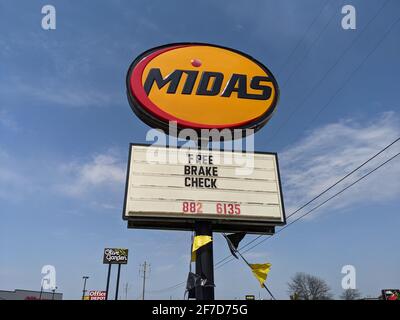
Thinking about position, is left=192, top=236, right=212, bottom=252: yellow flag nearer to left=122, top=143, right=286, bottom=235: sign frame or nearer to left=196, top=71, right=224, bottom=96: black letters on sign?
left=122, top=143, right=286, bottom=235: sign frame

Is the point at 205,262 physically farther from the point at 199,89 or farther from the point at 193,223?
the point at 199,89

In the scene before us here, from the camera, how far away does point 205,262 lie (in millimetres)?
7559

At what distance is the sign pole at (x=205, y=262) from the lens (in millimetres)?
7281

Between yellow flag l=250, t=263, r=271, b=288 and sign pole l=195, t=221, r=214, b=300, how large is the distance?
945 millimetres

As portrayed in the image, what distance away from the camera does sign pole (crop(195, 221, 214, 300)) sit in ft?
23.9

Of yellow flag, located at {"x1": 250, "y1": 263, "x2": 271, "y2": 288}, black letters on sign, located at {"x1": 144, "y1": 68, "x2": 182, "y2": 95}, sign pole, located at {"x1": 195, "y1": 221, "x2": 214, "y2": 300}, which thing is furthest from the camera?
black letters on sign, located at {"x1": 144, "y1": 68, "x2": 182, "y2": 95}

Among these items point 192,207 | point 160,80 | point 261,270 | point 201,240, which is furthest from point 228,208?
point 160,80

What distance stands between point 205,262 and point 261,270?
126cm

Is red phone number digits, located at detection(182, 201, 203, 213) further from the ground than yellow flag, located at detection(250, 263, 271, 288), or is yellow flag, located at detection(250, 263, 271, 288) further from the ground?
red phone number digits, located at detection(182, 201, 203, 213)

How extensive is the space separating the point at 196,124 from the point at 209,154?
0.81 metres

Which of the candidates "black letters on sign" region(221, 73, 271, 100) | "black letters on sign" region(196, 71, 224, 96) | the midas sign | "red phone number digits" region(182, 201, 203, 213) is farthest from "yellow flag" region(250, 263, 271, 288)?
"black letters on sign" region(196, 71, 224, 96)
